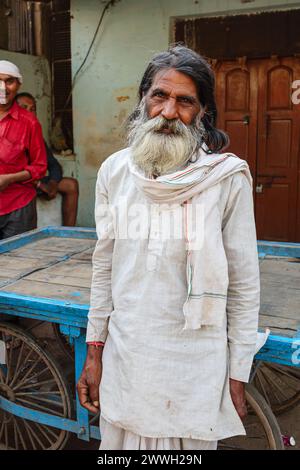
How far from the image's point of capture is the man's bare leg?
628 centimetres

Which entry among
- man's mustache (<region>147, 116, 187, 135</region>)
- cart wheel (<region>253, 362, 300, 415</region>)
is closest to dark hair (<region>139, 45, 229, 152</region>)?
man's mustache (<region>147, 116, 187, 135</region>)

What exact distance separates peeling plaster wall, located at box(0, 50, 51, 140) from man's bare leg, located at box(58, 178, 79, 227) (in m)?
0.62

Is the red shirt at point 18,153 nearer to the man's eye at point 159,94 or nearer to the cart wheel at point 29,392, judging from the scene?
the cart wheel at point 29,392

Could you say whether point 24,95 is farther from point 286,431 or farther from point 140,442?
point 140,442

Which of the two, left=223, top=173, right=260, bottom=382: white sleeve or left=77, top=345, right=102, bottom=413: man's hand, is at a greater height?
left=223, top=173, right=260, bottom=382: white sleeve

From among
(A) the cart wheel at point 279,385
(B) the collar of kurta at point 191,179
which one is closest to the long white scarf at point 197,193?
(B) the collar of kurta at point 191,179

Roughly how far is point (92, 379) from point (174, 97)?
1.00 meters

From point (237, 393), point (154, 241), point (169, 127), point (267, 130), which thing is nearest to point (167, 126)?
point (169, 127)

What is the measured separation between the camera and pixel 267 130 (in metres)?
5.30

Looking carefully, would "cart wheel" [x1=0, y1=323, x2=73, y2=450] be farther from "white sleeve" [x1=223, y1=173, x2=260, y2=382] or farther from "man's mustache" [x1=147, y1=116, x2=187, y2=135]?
"man's mustache" [x1=147, y1=116, x2=187, y2=135]

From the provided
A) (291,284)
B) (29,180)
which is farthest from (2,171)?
(291,284)

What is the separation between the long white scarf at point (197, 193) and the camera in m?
1.54

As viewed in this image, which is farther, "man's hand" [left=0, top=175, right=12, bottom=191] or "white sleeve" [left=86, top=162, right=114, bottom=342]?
"man's hand" [left=0, top=175, right=12, bottom=191]

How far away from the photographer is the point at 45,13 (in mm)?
6207
